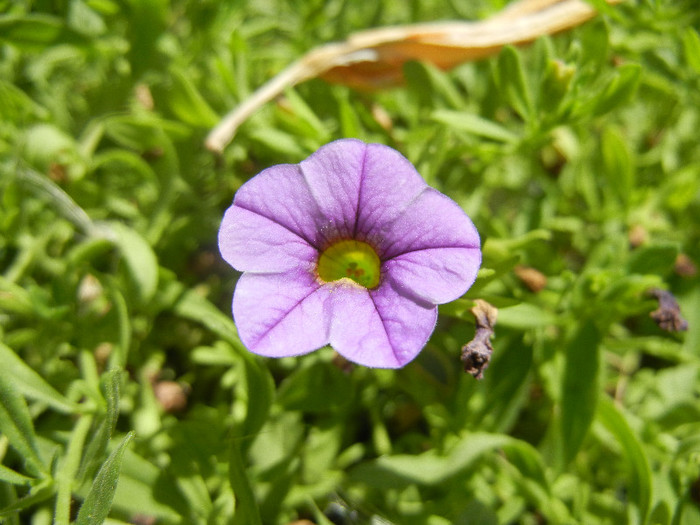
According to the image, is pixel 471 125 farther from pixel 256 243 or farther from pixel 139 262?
pixel 139 262

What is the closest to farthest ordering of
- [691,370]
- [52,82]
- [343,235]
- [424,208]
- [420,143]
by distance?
[424,208] < [343,235] < [691,370] < [420,143] < [52,82]

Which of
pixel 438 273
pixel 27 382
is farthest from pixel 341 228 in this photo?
pixel 27 382

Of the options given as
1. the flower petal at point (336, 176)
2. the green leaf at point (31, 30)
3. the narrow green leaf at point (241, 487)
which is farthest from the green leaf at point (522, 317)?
the green leaf at point (31, 30)

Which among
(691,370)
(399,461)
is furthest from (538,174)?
(399,461)

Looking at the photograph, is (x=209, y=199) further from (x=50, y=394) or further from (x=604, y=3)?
(x=604, y=3)

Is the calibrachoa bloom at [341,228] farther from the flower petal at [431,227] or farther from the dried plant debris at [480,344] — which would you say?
the dried plant debris at [480,344]

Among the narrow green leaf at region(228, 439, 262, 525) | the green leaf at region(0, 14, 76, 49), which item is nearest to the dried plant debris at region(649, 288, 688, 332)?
the narrow green leaf at region(228, 439, 262, 525)

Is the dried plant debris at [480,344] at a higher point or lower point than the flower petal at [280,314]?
lower
